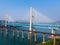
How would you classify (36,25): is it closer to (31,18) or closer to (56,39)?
(31,18)

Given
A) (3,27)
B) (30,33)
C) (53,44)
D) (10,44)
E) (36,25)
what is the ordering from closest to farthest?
(53,44) < (10,44) < (30,33) < (36,25) < (3,27)

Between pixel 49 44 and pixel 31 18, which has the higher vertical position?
pixel 31 18

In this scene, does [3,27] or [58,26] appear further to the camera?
[3,27]

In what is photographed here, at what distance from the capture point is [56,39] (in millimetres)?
26906

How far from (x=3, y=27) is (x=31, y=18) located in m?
13.9

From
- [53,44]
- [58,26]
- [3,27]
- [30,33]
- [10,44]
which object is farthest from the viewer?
[3,27]

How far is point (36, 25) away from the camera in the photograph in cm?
4206

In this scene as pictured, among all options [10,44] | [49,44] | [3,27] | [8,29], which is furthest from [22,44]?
[3,27]

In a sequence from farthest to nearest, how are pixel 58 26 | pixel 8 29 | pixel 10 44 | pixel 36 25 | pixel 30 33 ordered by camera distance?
1. pixel 8 29
2. pixel 36 25
3. pixel 30 33
4. pixel 58 26
5. pixel 10 44

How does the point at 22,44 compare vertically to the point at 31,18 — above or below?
below

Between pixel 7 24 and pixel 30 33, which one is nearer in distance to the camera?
pixel 30 33

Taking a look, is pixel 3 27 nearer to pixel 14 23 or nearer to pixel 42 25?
pixel 14 23

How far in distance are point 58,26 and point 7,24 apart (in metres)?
18.9

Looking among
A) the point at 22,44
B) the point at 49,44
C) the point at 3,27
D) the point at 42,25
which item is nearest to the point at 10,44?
the point at 22,44
